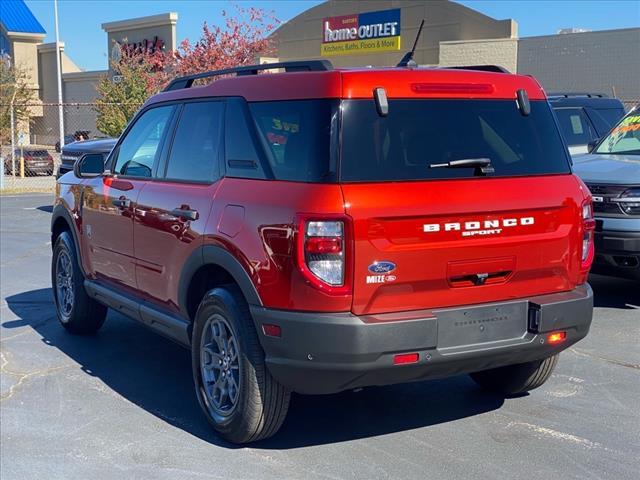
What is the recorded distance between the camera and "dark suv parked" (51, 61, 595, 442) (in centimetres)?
370

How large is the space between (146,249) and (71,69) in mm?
59077

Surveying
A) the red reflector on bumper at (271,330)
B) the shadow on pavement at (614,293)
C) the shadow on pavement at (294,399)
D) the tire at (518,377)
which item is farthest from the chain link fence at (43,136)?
the red reflector on bumper at (271,330)

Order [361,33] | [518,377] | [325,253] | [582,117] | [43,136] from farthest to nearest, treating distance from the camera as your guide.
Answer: [43,136], [361,33], [582,117], [518,377], [325,253]

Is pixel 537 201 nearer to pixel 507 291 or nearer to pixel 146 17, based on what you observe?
pixel 507 291

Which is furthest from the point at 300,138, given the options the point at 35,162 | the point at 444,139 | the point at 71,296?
the point at 35,162

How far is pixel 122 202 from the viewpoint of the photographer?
5.51 metres

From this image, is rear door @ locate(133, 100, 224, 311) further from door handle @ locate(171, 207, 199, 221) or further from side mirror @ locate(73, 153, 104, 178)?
side mirror @ locate(73, 153, 104, 178)

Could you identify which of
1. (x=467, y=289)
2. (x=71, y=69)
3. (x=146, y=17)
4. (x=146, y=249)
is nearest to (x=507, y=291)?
(x=467, y=289)

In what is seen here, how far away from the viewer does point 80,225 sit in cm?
635

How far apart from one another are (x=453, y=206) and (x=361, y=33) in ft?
122

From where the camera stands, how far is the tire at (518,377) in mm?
4895

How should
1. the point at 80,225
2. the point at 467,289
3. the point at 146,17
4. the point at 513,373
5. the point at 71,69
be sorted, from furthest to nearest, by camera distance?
the point at 71,69, the point at 146,17, the point at 80,225, the point at 513,373, the point at 467,289

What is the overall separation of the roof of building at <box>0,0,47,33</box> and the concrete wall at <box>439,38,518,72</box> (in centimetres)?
2949

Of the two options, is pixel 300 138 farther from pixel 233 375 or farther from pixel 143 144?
pixel 143 144
